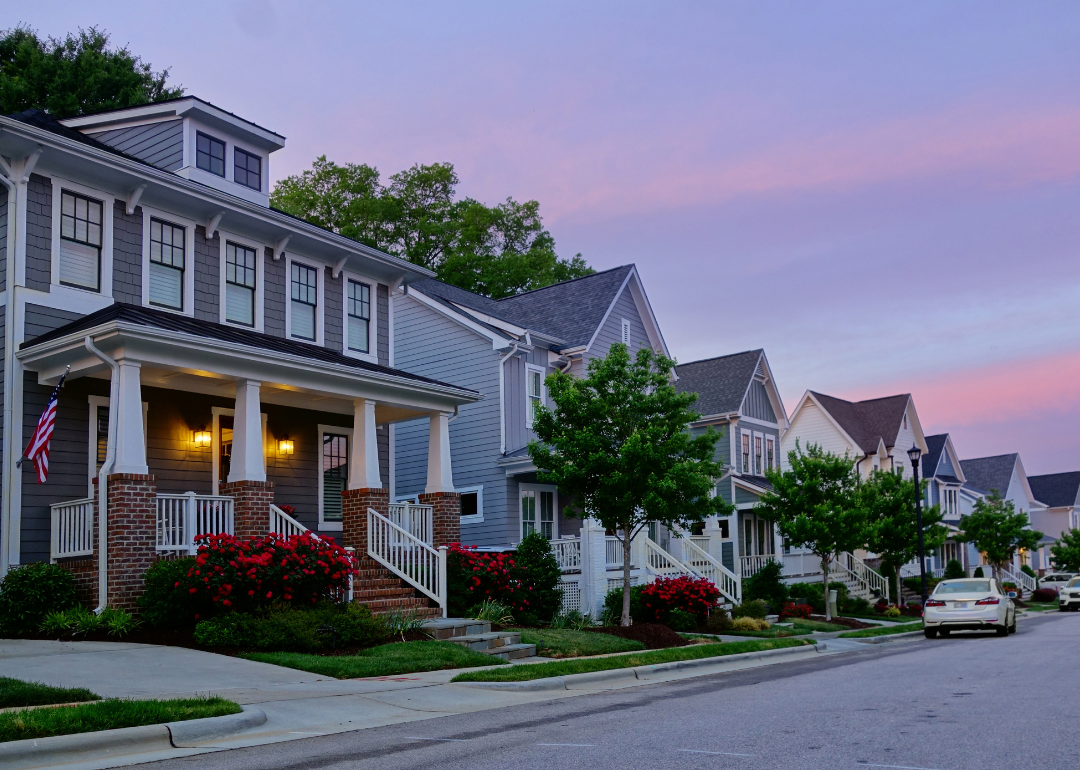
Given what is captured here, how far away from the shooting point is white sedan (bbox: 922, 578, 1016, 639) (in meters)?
25.2

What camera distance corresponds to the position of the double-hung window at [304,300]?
22094mm

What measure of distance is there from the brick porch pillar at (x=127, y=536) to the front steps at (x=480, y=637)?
182 inches

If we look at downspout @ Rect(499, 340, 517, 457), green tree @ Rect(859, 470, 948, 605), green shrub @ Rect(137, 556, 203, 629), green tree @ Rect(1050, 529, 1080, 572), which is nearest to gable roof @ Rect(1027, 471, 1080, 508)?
green tree @ Rect(1050, 529, 1080, 572)

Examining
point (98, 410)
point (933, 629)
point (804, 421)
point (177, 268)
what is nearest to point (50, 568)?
point (98, 410)

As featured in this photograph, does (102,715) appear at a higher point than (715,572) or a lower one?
higher

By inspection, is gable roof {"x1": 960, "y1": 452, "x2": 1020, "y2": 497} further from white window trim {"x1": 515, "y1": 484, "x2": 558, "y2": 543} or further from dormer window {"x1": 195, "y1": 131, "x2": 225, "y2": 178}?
dormer window {"x1": 195, "y1": 131, "x2": 225, "y2": 178}

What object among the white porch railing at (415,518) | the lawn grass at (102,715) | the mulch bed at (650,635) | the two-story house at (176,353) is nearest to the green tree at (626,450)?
the mulch bed at (650,635)

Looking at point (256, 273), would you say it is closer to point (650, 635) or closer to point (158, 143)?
point (158, 143)

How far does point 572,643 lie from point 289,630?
528cm

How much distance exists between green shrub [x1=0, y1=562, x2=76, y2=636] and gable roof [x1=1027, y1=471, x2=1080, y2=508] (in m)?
82.3

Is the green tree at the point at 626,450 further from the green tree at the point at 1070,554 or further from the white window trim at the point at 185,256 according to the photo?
the green tree at the point at 1070,554

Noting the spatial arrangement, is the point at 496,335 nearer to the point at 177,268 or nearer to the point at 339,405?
the point at 339,405

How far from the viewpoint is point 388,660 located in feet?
46.2

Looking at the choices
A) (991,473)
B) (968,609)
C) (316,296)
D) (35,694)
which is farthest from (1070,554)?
(35,694)
